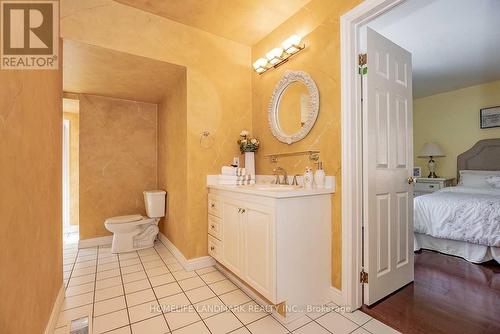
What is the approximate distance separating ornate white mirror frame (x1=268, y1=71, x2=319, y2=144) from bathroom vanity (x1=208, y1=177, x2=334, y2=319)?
57 cm

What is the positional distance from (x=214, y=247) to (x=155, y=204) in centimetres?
123

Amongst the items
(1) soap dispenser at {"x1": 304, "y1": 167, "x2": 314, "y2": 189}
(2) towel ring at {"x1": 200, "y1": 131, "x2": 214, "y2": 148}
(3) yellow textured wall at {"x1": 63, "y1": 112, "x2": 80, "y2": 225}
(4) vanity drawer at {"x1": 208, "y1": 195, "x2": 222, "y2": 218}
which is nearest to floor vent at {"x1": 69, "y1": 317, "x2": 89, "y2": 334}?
(4) vanity drawer at {"x1": 208, "y1": 195, "x2": 222, "y2": 218}

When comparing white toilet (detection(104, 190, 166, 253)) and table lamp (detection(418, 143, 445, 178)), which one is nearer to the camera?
white toilet (detection(104, 190, 166, 253))

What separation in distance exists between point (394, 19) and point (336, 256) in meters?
2.31

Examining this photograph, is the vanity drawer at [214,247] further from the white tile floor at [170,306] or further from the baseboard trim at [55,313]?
the baseboard trim at [55,313]

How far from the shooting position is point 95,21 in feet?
6.37

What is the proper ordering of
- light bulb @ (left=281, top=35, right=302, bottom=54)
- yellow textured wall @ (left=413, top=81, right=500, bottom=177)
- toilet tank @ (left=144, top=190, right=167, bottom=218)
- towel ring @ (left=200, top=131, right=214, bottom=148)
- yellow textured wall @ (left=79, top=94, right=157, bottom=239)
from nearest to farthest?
light bulb @ (left=281, top=35, right=302, bottom=54)
towel ring @ (left=200, top=131, right=214, bottom=148)
toilet tank @ (left=144, top=190, right=167, bottom=218)
yellow textured wall @ (left=79, top=94, right=157, bottom=239)
yellow textured wall @ (left=413, top=81, right=500, bottom=177)

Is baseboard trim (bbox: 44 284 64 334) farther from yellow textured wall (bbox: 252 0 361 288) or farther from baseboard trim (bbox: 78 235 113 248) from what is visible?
yellow textured wall (bbox: 252 0 361 288)

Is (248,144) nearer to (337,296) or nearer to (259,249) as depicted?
(259,249)

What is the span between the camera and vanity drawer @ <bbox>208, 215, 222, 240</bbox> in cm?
215

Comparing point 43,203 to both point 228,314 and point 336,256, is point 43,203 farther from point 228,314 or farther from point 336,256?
point 336,256

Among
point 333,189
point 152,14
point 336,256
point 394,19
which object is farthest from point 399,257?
point 152,14

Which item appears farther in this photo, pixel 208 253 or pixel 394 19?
pixel 208 253

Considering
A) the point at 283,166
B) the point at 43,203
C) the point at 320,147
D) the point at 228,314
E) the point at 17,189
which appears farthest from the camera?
the point at 283,166
